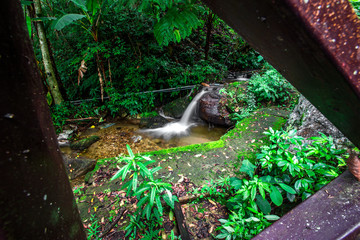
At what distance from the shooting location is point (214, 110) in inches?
222

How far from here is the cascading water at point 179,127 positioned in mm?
5679

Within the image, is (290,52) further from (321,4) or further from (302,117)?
(302,117)

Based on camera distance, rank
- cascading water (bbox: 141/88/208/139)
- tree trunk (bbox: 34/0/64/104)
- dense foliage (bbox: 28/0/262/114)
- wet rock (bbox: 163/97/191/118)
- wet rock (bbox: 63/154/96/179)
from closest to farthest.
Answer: wet rock (bbox: 63/154/96/179) → tree trunk (bbox: 34/0/64/104) → cascading water (bbox: 141/88/208/139) → dense foliage (bbox: 28/0/262/114) → wet rock (bbox: 163/97/191/118)

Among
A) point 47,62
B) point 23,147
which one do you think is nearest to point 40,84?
point 23,147

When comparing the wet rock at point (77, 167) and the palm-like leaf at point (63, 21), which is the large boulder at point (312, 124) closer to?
the wet rock at point (77, 167)

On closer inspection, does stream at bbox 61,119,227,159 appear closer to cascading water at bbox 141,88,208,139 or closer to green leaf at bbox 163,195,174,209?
cascading water at bbox 141,88,208,139

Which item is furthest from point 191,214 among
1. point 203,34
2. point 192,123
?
point 203,34

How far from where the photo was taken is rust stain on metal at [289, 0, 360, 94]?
1.17 ft

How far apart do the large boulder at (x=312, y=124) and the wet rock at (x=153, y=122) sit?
410 centimetres

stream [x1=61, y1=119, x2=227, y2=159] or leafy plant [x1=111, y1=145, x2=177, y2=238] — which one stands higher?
leafy plant [x1=111, y1=145, x2=177, y2=238]

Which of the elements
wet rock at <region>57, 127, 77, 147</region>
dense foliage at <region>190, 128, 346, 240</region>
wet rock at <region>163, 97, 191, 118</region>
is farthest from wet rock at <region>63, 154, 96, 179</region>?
wet rock at <region>163, 97, 191, 118</region>

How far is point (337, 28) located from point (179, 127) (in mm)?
5803

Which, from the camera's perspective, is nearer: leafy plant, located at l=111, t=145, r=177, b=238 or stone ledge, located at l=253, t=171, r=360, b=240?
stone ledge, located at l=253, t=171, r=360, b=240

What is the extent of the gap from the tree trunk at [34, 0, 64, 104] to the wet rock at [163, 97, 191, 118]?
150 inches
